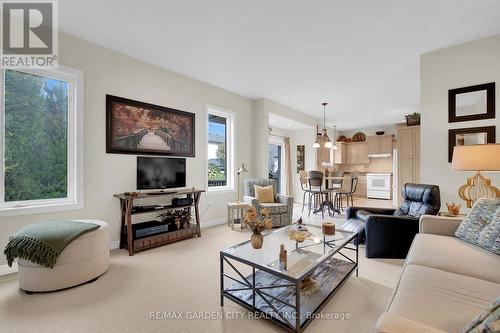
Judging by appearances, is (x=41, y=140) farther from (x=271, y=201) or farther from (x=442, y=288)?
(x=442, y=288)

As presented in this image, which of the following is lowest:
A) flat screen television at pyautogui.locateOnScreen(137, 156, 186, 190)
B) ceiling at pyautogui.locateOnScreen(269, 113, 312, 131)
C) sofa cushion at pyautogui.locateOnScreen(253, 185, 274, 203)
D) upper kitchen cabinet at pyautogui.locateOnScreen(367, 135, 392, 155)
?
sofa cushion at pyautogui.locateOnScreen(253, 185, 274, 203)

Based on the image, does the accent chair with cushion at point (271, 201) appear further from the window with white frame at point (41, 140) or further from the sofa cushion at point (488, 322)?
the sofa cushion at point (488, 322)

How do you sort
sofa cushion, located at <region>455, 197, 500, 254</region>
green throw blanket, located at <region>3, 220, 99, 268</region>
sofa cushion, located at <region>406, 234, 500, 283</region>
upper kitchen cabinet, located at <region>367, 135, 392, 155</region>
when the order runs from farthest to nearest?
upper kitchen cabinet, located at <region>367, 135, 392, 155</region>, green throw blanket, located at <region>3, 220, 99, 268</region>, sofa cushion, located at <region>455, 197, 500, 254</region>, sofa cushion, located at <region>406, 234, 500, 283</region>

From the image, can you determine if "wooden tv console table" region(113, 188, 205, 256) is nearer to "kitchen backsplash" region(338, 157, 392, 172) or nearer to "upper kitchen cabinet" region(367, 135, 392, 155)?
"upper kitchen cabinet" region(367, 135, 392, 155)

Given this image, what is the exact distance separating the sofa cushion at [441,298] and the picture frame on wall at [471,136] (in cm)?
237

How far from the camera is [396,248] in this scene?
9.19 feet

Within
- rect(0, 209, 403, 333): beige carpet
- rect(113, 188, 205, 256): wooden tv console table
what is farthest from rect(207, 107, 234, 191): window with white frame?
rect(0, 209, 403, 333): beige carpet

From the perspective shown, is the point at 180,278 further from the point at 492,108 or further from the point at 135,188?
the point at 492,108

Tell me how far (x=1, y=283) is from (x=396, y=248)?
434cm

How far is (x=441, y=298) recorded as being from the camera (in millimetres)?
1162

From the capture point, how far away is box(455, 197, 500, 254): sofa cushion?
1749 mm

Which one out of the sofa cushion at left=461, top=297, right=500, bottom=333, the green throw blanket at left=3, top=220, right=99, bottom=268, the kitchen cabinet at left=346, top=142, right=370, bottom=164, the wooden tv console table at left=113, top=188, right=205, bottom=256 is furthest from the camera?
the kitchen cabinet at left=346, top=142, right=370, bottom=164

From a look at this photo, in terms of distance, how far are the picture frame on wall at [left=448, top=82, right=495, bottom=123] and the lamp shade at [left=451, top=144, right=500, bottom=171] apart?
91cm

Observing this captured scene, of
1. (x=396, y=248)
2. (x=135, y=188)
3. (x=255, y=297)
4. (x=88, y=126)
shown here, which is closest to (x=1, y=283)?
(x=135, y=188)
